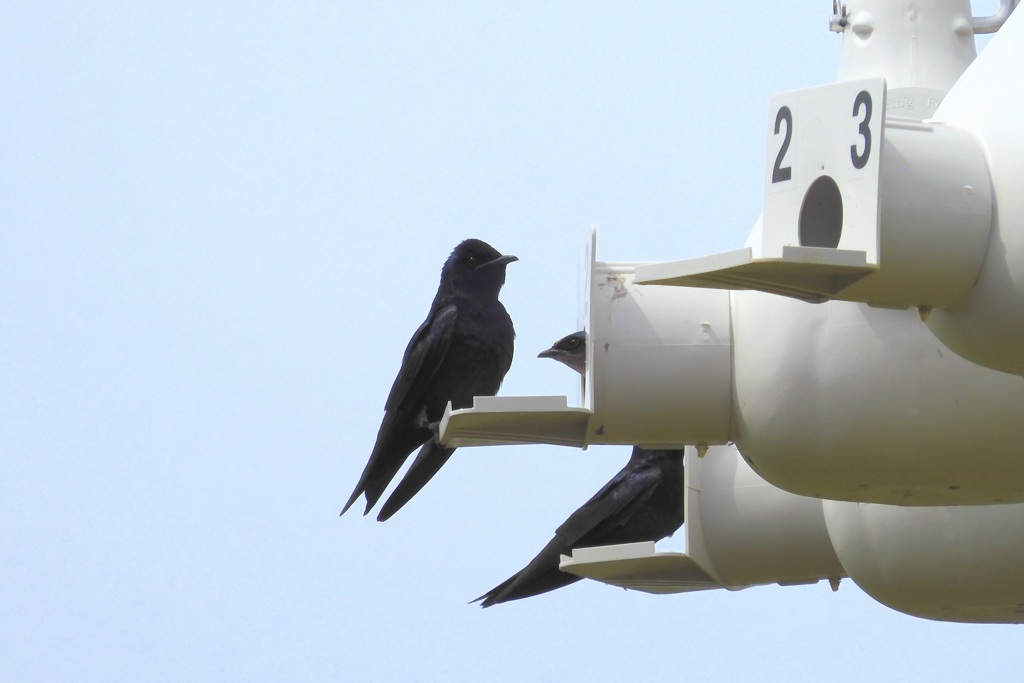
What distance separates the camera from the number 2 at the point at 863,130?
416 cm

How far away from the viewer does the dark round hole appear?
453 centimetres

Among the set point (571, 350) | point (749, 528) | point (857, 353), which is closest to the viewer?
point (857, 353)

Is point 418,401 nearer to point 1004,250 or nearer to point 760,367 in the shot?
point 760,367

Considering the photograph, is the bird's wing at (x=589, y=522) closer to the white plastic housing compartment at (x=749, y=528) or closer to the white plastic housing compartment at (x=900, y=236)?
the white plastic housing compartment at (x=749, y=528)

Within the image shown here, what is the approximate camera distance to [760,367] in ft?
17.8

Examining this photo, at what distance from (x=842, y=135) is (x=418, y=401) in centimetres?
467

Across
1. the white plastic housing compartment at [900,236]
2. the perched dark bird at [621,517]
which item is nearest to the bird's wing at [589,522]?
the perched dark bird at [621,517]

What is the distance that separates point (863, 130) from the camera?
166 inches

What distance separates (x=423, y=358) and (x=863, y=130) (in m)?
4.65

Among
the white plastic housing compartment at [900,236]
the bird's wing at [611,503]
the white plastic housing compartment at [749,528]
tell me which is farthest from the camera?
the bird's wing at [611,503]

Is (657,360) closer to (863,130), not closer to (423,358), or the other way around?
(863,130)

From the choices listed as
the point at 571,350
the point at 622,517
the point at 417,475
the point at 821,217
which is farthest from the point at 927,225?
the point at 622,517

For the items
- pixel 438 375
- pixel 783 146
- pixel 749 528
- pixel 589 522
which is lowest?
pixel 589 522

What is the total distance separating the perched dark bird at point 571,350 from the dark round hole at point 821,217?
5.19 ft
